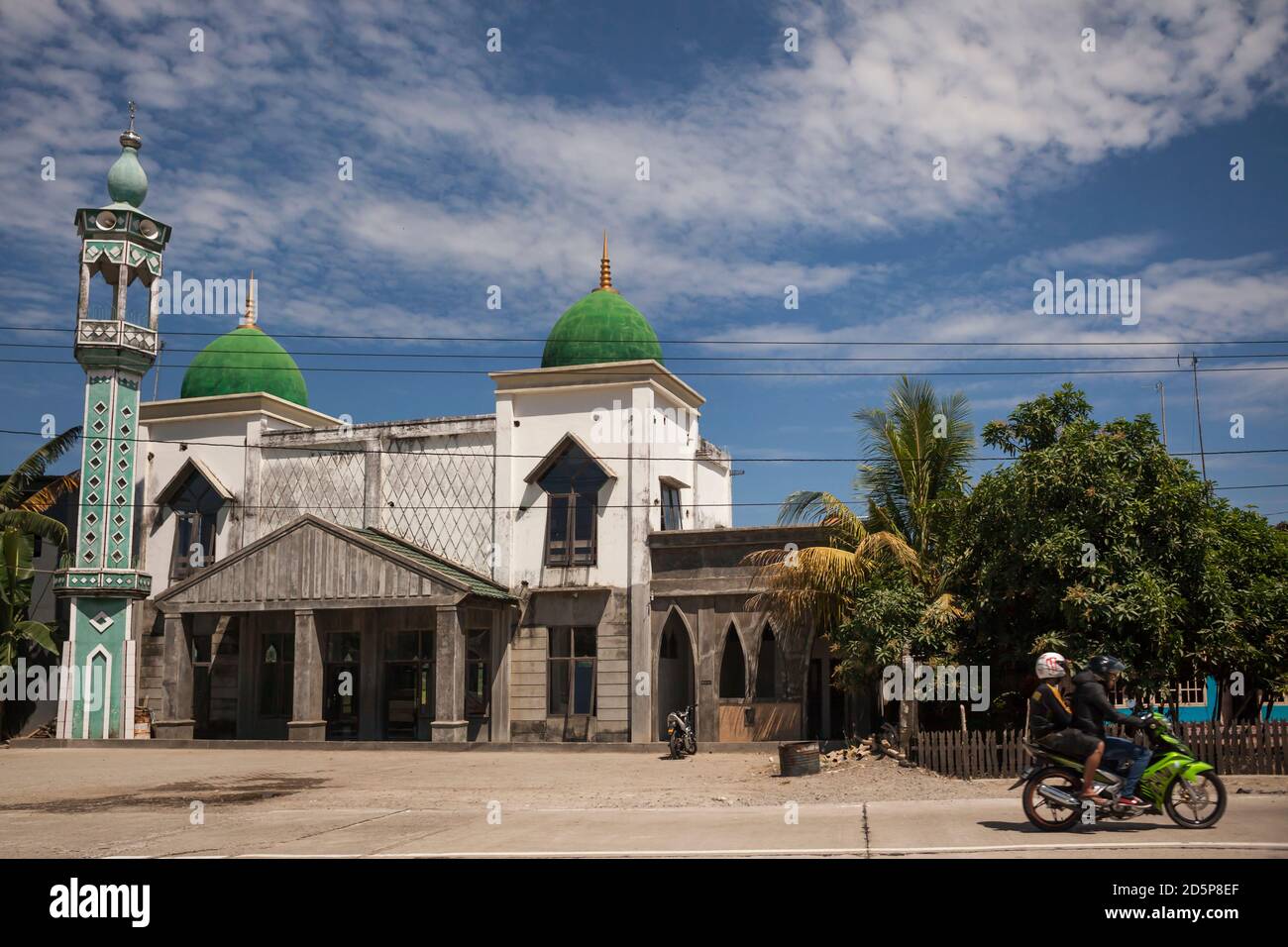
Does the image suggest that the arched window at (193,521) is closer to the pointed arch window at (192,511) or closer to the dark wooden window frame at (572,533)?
the pointed arch window at (192,511)

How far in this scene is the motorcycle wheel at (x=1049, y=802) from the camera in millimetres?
10922

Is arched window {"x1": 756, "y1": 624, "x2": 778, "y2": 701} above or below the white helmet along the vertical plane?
below

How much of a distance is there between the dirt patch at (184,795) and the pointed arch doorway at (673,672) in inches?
416

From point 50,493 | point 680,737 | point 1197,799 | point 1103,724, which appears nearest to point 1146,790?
point 1197,799

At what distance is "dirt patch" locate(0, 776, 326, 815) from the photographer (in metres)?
16.4

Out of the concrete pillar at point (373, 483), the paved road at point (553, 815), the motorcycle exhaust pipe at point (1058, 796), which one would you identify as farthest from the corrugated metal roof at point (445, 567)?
the motorcycle exhaust pipe at point (1058, 796)

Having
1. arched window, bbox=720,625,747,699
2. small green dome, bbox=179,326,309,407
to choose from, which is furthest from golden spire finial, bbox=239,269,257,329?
arched window, bbox=720,625,747,699

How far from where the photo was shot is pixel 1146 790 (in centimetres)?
1096

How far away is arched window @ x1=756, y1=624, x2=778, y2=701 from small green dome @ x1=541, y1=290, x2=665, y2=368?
817 centimetres

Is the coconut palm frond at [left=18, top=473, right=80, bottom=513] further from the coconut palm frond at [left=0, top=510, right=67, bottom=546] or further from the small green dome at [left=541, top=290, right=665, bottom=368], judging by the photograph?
the small green dome at [left=541, top=290, right=665, bottom=368]

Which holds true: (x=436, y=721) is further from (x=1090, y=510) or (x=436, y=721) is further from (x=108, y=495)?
(x=1090, y=510)
